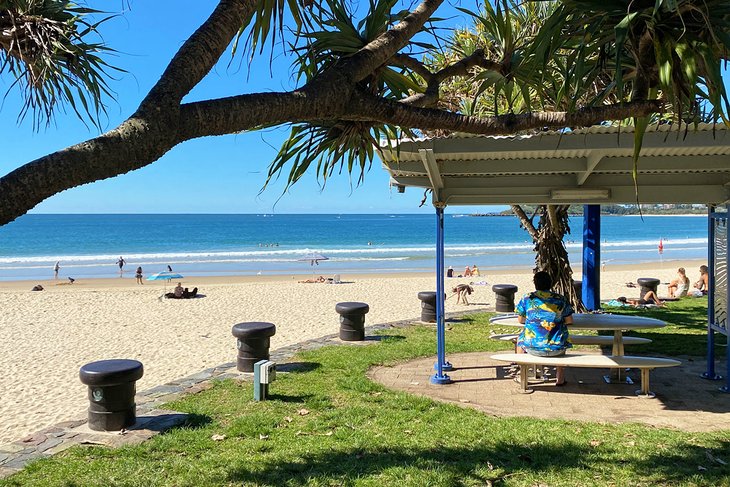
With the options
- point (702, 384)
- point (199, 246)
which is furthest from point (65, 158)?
point (199, 246)

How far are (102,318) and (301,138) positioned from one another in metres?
13.2

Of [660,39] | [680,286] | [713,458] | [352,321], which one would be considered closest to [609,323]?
[713,458]

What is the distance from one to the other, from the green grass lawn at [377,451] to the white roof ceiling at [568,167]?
2.41 metres

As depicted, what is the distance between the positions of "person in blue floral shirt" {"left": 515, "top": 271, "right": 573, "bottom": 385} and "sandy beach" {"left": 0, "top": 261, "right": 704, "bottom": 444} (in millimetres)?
4755

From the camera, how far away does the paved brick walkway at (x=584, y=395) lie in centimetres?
570

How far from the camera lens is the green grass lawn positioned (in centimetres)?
416

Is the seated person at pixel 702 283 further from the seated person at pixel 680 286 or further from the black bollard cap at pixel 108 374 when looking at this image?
the black bollard cap at pixel 108 374

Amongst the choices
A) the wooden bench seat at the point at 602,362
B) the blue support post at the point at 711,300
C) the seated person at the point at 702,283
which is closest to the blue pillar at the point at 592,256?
the blue support post at the point at 711,300

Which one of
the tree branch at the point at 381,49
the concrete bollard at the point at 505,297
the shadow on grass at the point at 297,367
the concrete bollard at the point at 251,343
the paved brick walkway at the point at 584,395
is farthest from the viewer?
the concrete bollard at the point at 505,297

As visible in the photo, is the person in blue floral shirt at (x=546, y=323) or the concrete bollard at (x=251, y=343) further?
the concrete bollard at (x=251, y=343)

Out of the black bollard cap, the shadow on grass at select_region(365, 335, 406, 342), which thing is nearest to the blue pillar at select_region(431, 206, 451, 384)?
the shadow on grass at select_region(365, 335, 406, 342)

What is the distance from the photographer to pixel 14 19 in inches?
164

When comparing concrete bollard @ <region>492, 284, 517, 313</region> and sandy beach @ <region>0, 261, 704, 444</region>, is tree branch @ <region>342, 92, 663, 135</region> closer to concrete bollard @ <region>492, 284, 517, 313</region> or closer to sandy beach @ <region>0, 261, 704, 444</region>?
sandy beach @ <region>0, 261, 704, 444</region>

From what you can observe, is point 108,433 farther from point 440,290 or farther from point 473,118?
point 473,118
